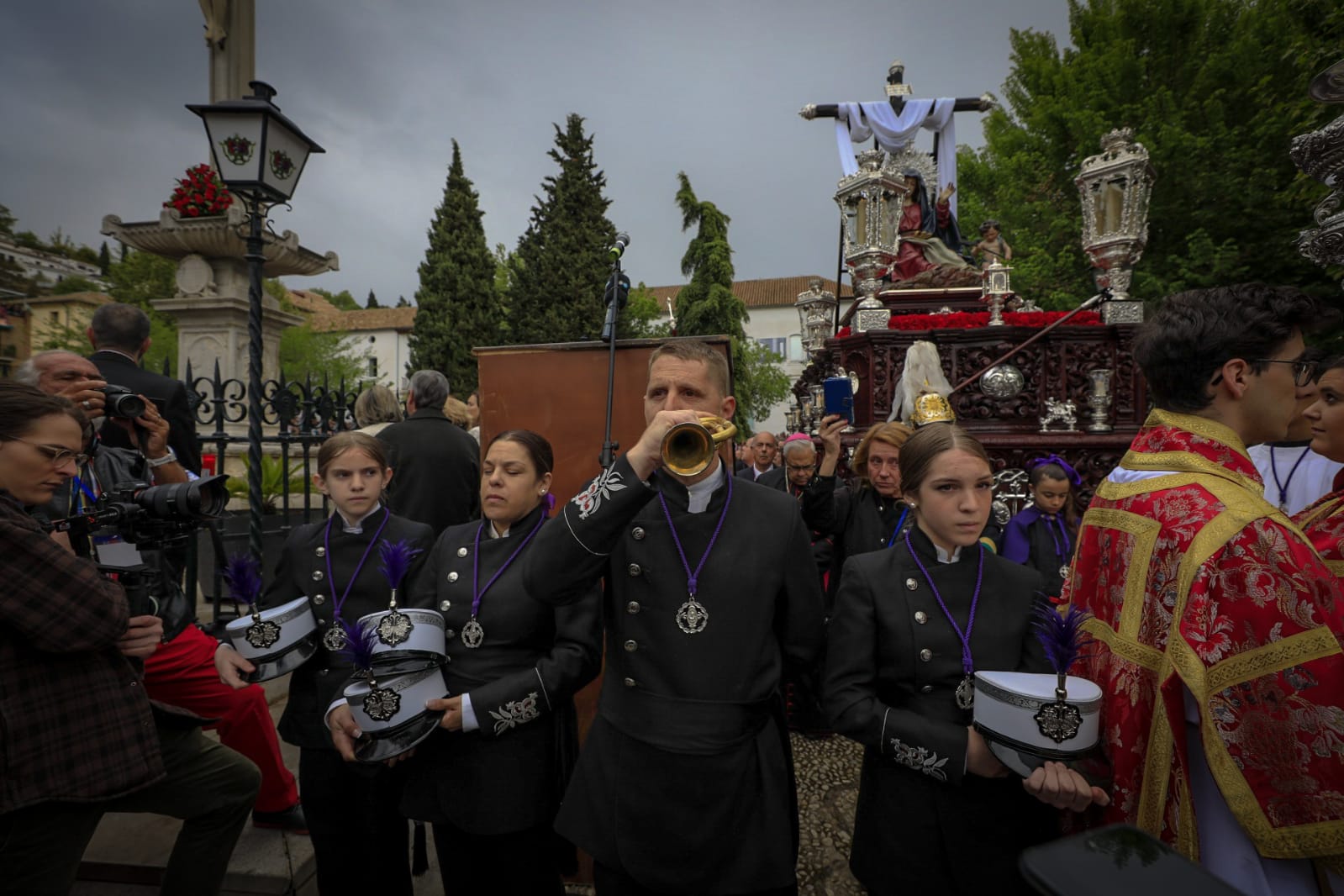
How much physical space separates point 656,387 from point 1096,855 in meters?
1.55

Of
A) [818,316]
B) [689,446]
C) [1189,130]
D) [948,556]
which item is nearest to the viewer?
[689,446]

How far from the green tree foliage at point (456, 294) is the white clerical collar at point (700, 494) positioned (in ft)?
93.1

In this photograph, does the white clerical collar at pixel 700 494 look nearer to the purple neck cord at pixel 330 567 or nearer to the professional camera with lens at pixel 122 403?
the purple neck cord at pixel 330 567

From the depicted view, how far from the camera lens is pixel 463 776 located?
239cm

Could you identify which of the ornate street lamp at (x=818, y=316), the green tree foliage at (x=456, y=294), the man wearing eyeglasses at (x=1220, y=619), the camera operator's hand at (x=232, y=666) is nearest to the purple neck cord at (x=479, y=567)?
the camera operator's hand at (x=232, y=666)

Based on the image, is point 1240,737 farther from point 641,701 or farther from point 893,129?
point 893,129

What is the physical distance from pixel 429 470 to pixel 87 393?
221 cm

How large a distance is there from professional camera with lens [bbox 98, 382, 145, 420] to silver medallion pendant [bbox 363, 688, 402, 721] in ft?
5.80

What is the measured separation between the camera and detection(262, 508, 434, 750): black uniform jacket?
2762 mm

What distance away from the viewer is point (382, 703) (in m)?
2.04

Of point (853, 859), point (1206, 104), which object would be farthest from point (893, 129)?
point (853, 859)

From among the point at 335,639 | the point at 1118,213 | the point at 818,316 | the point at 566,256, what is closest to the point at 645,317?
the point at 566,256

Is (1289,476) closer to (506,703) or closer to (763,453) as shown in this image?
(506,703)

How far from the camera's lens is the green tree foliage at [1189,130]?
14305 millimetres
